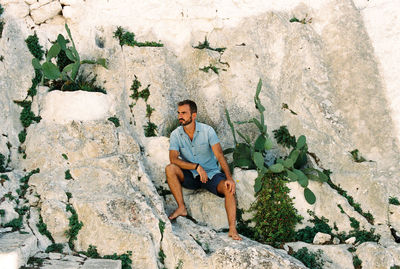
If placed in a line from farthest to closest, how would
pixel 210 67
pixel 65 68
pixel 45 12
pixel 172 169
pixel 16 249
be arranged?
pixel 210 67
pixel 45 12
pixel 65 68
pixel 172 169
pixel 16 249

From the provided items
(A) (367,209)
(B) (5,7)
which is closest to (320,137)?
(A) (367,209)

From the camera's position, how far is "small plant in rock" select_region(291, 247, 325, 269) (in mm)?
5154

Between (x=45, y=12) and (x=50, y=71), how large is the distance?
1.56 metres

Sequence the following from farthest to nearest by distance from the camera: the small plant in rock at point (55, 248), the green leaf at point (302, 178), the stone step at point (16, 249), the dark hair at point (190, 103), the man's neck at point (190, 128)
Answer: the green leaf at point (302, 178)
the man's neck at point (190, 128)
the dark hair at point (190, 103)
the small plant in rock at point (55, 248)
the stone step at point (16, 249)

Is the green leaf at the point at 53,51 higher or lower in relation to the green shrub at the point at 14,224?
higher

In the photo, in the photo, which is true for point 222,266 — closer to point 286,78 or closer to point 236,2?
point 286,78

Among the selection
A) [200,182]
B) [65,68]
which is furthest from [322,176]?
[65,68]

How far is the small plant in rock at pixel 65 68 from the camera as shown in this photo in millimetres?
5770

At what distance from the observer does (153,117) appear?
21.6ft

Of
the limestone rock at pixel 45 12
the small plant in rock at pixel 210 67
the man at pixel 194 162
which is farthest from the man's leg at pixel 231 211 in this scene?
the limestone rock at pixel 45 12

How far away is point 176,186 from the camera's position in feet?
18.0

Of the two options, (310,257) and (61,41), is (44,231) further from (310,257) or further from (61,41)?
(310,257)

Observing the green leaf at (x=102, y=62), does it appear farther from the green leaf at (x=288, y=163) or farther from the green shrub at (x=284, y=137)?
the green leaf at (x=288, y=163)

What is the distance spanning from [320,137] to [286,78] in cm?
139
